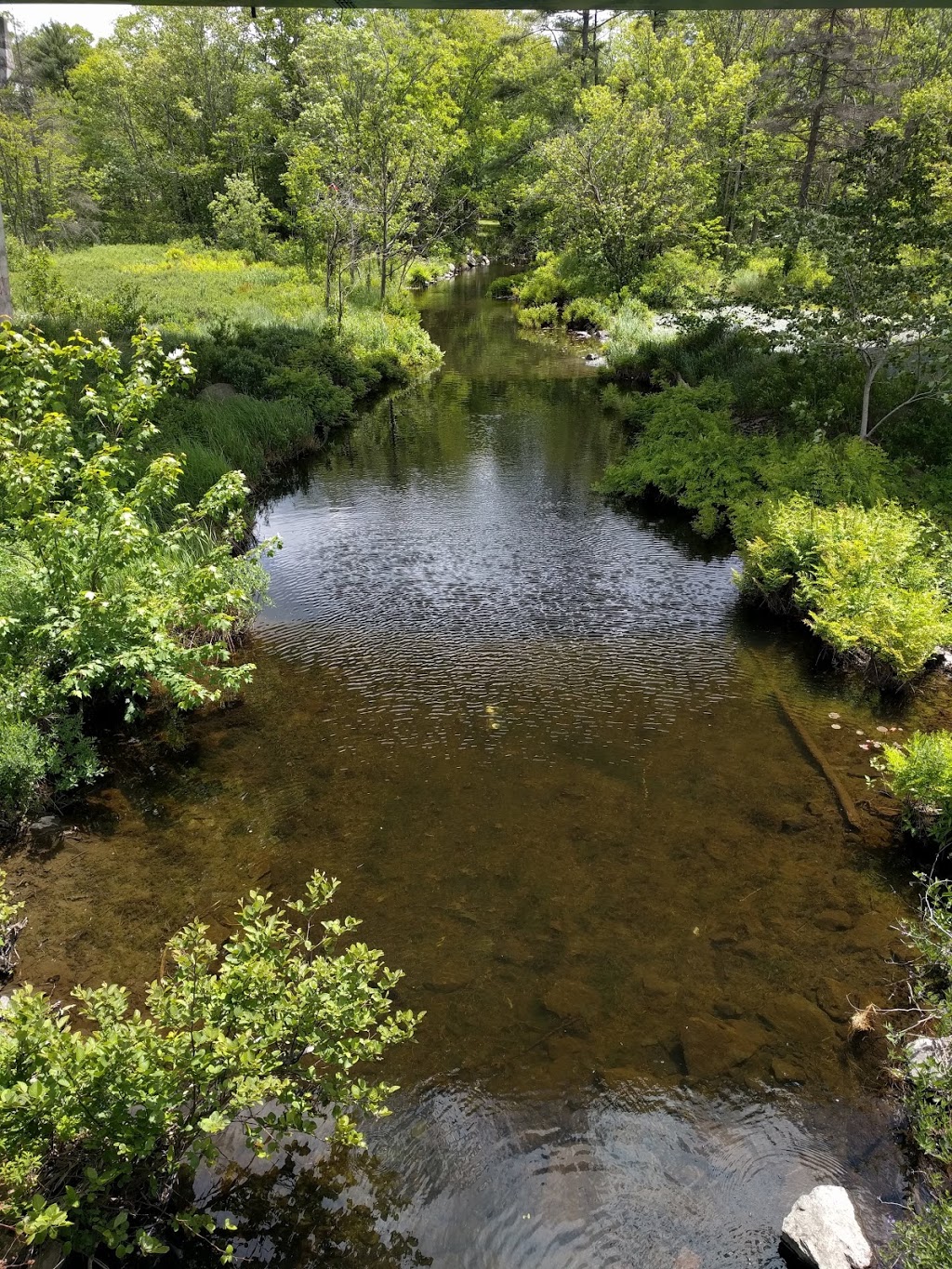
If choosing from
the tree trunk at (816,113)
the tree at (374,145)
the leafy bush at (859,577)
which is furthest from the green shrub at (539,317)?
the leafy bush at (859,577)

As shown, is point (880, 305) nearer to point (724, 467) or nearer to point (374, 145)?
point (724, 467)

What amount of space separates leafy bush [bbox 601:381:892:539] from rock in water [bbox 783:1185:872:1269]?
842 centimetres

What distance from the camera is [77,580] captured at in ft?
21.4

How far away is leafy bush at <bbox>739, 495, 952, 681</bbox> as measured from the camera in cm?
798

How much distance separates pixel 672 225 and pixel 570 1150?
29771 mm

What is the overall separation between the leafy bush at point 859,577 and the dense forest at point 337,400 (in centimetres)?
5

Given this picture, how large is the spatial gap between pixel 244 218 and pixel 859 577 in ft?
118

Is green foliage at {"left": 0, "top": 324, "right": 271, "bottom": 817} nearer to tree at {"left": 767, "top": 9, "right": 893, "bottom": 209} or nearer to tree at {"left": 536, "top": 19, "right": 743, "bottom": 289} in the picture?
tree at {"left": 767, "top": 9, "right": 893, "bottom": 209}

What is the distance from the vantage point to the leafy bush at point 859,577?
7.98m

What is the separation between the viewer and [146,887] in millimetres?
5695

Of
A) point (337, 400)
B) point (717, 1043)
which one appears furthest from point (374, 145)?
point (717, 1043)

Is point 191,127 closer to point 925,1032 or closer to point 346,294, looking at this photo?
point 346,294

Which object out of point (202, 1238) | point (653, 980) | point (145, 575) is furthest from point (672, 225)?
point (202, 1238)

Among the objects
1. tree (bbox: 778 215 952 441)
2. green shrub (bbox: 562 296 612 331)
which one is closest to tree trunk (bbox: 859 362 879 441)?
tree (bbox: 778 215 952 441)
